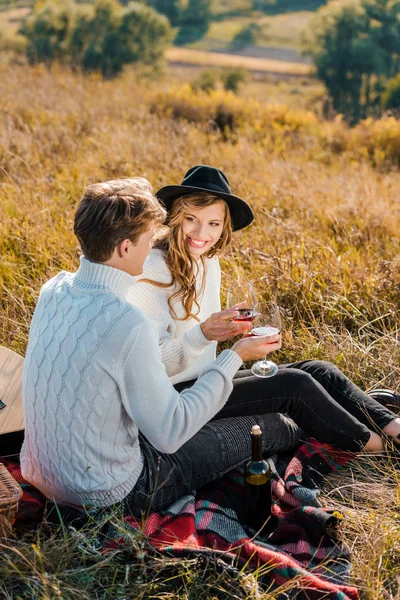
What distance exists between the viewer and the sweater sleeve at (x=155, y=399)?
7.91 ft

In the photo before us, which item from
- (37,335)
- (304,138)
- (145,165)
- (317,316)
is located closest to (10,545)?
(37,335)

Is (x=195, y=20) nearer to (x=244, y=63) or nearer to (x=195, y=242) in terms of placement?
(x=244, y=63)

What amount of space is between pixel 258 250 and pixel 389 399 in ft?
5.99

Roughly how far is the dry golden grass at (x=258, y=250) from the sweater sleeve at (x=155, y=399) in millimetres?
470

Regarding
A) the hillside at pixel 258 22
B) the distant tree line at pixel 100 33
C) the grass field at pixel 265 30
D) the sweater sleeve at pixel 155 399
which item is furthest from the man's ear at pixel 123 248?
the grass field at pixel 265 30

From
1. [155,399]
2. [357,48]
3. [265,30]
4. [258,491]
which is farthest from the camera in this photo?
[265,30]

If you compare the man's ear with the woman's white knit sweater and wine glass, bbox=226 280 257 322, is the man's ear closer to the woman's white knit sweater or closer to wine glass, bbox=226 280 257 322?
wine glass, bbox=226 280 257 322

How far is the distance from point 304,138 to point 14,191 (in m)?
5.75

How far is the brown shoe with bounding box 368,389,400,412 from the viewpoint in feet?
11.8

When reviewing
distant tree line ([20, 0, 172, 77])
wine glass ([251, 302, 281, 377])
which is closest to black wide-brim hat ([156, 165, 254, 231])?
wine glass ([251, 302, 281, 377])

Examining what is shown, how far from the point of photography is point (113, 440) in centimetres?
259

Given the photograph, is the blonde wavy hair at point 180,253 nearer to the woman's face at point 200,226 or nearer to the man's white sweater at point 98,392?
the woman's face at point 200,226

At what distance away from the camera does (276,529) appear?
2.90 meters

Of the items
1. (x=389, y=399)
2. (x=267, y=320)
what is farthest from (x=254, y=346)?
(x=389, y=399)
